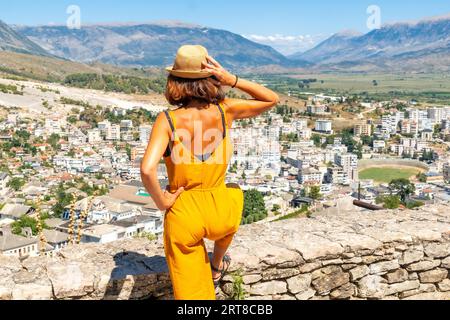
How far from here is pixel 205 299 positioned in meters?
2.18

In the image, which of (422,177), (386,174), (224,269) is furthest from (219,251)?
(386,174)

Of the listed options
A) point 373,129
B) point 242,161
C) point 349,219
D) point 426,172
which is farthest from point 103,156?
point 349,219

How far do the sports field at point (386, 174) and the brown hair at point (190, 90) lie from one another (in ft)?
148

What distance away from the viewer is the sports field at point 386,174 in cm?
4701

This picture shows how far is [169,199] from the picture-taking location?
2.05m

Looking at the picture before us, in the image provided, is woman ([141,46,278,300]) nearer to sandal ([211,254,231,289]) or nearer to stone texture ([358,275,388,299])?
sandal ([211,254,231,289])

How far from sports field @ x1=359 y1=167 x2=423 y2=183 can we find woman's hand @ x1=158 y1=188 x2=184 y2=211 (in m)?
45.0

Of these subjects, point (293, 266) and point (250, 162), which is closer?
point (293, 266)

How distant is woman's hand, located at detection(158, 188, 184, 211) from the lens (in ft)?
6.68

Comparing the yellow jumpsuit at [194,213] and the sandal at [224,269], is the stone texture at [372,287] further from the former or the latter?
the yellow jumpsuit at [194,213]

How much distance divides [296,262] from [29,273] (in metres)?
1.23

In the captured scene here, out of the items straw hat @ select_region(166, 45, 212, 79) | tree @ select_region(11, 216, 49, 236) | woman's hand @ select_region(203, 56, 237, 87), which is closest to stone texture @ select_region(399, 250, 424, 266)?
woman's hand @ select_region(203, 56, 237, 87)

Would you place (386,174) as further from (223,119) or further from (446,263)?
(223,119)

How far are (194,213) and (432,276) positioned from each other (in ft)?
5.25
